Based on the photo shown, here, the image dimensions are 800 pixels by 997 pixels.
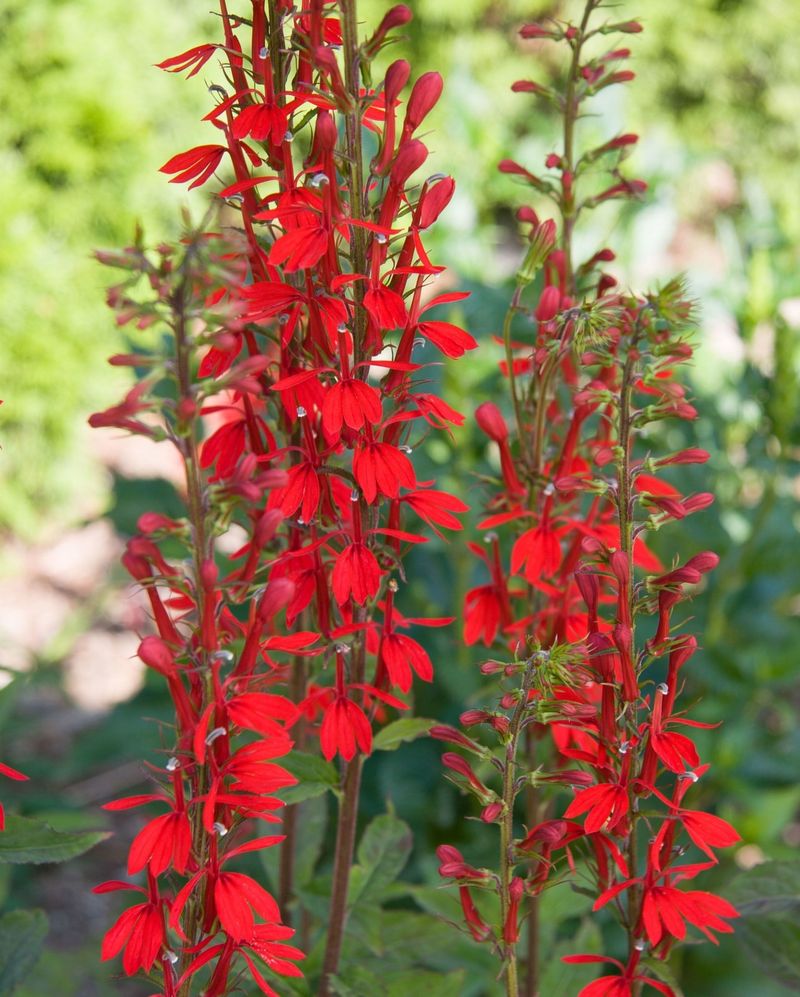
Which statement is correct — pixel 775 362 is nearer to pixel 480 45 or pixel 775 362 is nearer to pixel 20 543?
pixel 20 543

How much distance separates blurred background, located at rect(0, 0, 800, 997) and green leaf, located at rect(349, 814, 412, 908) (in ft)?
1.55

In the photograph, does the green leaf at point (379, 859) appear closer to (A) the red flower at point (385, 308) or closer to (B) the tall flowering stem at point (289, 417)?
(B) the tall flowering stem at point (289, 417)

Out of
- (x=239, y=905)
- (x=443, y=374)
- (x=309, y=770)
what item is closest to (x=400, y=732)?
(x=309, y=770)

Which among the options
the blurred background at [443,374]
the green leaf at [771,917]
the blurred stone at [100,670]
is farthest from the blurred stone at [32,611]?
the green leaf at [771,917]

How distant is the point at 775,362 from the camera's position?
2.49m

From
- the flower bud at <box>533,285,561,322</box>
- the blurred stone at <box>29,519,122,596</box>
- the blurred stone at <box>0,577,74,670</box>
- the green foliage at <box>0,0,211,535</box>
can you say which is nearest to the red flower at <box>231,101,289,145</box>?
the flower bud at <box>533,285,561,322</box>

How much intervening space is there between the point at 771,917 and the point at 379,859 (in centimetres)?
53

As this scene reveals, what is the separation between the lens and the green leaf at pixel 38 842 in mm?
1167

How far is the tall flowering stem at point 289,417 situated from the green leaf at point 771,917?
499 millimetres

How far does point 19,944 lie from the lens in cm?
136

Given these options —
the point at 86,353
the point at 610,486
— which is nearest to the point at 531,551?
the point at 610,486

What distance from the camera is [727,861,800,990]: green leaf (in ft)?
4.46

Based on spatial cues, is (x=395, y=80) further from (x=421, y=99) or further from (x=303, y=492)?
(x=303, y=492)

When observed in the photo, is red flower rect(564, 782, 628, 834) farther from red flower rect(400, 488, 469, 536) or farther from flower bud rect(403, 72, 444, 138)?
flower bud rect(403, 72, 444, 138)
